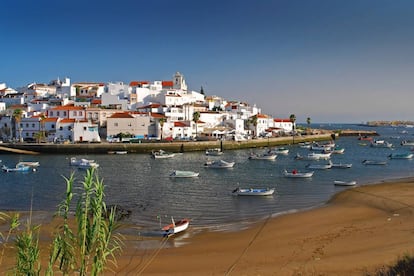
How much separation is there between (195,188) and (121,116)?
39.7 metres

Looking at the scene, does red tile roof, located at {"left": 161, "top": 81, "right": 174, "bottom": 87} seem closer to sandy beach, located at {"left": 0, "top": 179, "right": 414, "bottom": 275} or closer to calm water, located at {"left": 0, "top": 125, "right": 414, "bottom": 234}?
calm water, located at {"left": 0, "top": 125, "right": 414, "bottom": 234}

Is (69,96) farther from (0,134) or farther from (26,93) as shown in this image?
(0,134)

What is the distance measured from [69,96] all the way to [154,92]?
19505 millimetres

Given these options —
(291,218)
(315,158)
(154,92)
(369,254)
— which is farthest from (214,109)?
(369,254)

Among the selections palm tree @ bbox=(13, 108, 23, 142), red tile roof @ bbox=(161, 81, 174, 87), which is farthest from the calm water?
red tile roof @ bbox=(161, 81, 174, 87)

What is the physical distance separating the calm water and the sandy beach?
2.24 metres

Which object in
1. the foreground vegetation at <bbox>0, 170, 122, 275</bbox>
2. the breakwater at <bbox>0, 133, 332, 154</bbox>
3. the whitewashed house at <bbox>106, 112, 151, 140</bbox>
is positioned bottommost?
the breakwater at <bbox>0, 133, 332, 154</bbox>

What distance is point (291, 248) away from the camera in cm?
1426

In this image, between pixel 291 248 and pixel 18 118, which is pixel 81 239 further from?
pixel 18 118

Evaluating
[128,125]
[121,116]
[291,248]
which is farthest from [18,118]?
[291,248]

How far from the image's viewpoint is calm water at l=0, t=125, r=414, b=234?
2095 centimetres

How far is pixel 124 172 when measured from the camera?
3672cm

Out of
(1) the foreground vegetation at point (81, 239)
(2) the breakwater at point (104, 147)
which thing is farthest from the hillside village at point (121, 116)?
(1) the foreground vegetation at point (81, 239)

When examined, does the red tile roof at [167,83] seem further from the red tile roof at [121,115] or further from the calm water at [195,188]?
the calm water at [195,188]
